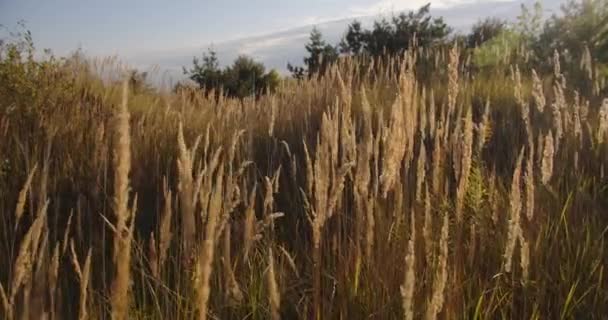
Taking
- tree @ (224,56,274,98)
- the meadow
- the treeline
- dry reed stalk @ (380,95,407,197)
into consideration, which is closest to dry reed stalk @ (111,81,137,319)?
the meadow

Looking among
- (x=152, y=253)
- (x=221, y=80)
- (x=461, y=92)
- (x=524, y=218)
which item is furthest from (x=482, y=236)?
(x=221, y=80)

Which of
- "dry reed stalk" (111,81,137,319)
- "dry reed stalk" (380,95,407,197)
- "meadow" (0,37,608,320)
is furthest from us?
"dry reed stalk" (380,95,407,197)

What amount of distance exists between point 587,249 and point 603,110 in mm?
609

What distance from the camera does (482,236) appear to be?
223cm

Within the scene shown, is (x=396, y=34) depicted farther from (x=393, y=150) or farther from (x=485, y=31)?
(x=393, y=150)

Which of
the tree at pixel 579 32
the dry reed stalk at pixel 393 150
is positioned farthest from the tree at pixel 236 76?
the dry reed stalk at pixel 393 150

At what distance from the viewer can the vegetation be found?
1.28 meters

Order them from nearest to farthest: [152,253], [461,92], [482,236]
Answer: [152,253] < [482,236] < [461,92]

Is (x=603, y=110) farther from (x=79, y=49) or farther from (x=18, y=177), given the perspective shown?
(x=79, y=49)

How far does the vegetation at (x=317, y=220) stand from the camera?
50.2 inches

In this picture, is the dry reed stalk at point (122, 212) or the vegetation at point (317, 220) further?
the vegetation at point (317, 220)

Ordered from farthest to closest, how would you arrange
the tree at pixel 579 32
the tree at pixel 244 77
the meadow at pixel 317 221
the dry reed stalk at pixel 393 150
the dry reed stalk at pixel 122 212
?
the tree at pixel 244 77, the tree at pixel 579 32, the dry reed stalk at pixel 393 150, the meadow at pixel 317 221, the dry reed stalk at pixel 122 212

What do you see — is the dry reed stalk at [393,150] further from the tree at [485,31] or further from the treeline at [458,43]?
the tree at [485,31]

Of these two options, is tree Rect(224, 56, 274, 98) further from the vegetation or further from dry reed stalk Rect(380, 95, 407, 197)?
dry reed stalk Rect(380, 95, 407, 197)
